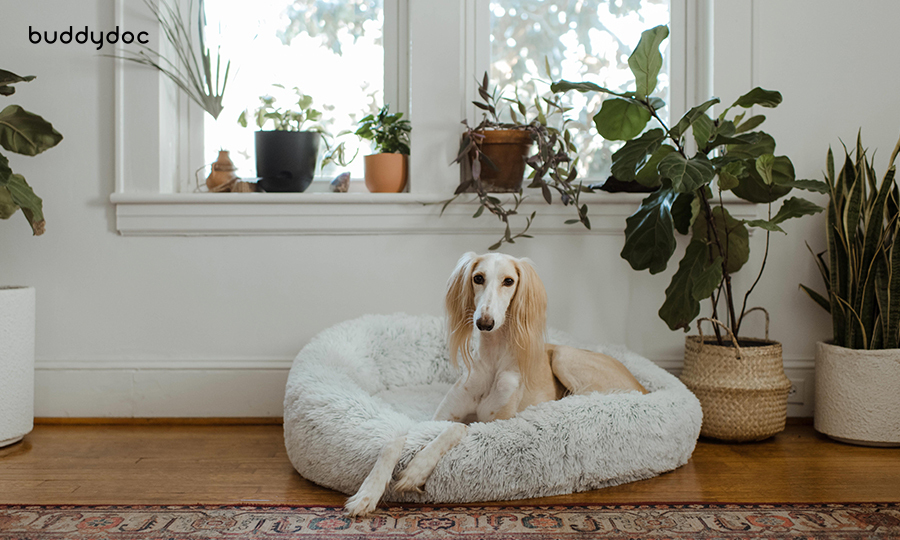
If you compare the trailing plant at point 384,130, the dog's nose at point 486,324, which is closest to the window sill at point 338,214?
the trailing plant at point 384,130

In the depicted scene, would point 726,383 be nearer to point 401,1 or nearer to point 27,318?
point 401,1

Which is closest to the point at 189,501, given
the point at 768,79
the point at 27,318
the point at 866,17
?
the point at 27,318

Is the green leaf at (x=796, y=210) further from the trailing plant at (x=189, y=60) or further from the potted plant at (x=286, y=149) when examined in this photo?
the trailing plant at (x=189, y=60)

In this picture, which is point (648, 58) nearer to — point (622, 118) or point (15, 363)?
point (622, 118)

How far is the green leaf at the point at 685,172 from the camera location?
1.67 meters

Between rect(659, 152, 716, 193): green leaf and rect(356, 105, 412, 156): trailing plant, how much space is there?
3.39 ft

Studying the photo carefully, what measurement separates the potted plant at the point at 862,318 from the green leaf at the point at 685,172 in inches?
26.3

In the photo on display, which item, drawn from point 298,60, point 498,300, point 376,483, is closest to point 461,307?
point 498,300

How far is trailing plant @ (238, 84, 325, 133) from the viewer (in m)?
2.42

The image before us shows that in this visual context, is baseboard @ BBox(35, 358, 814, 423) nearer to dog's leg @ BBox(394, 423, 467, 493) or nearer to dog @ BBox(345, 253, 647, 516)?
dog @ BBox(345, 253, 647, 516)

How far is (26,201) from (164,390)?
80 centimetres

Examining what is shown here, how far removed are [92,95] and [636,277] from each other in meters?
2.16

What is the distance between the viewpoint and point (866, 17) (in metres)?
2.30

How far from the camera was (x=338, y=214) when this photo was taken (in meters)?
2.29
